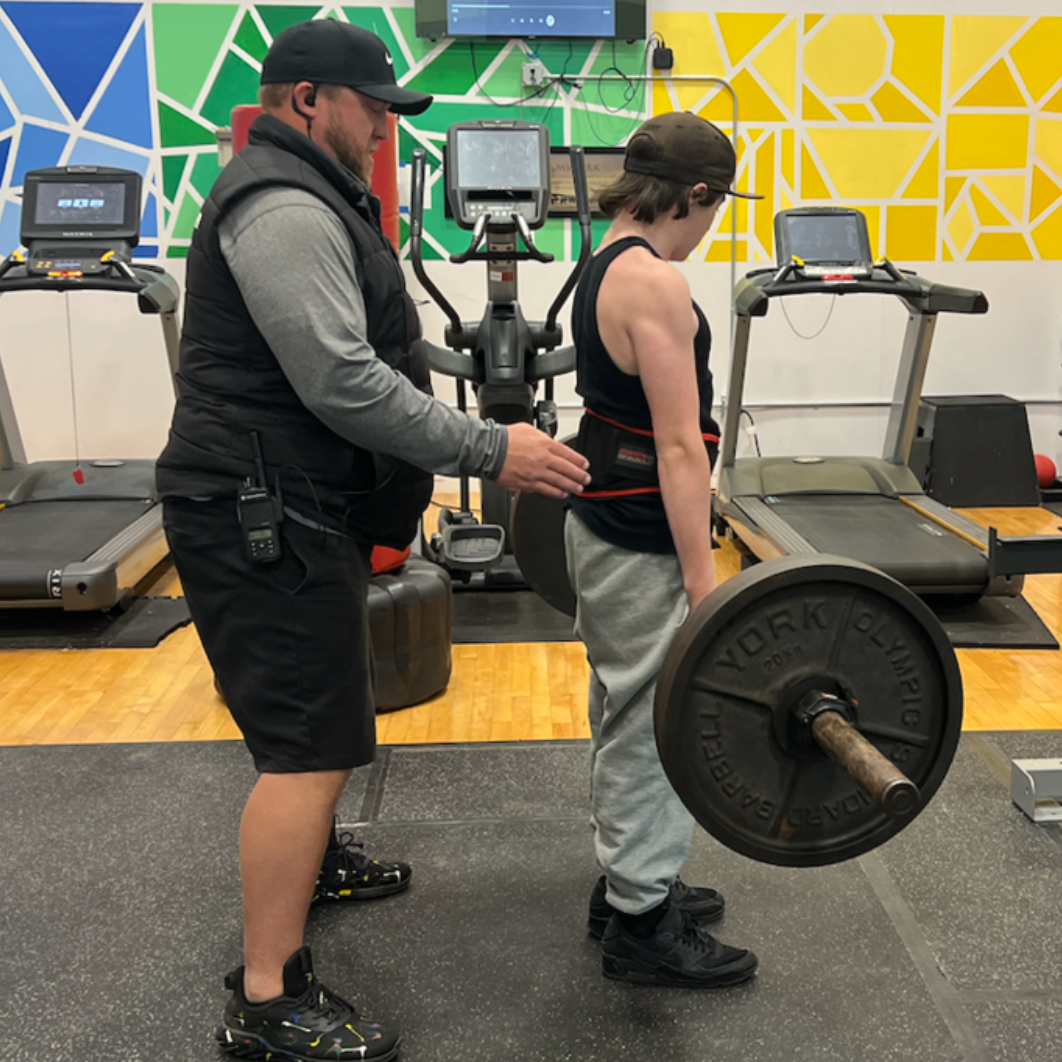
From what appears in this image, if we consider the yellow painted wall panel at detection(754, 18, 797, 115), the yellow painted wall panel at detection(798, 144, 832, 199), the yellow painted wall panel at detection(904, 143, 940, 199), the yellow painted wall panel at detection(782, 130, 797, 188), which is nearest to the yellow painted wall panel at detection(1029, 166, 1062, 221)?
the yellow painted wall panel at detection(904, 143, 940, 199)

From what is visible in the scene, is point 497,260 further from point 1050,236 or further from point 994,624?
point 1050,236

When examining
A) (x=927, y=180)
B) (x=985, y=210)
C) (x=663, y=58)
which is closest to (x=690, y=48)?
(x=663, y=58)

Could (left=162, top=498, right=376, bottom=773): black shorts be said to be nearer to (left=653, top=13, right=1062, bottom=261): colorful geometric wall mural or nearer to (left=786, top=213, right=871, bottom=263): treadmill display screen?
(left=786, top=213, right=871, bottom=263): treadmill display screen

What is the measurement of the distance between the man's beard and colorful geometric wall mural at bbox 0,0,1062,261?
425 cm

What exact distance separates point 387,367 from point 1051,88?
18.7ft

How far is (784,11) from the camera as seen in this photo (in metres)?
5.80

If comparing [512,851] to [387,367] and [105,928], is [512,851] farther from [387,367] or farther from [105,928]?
[387,367]

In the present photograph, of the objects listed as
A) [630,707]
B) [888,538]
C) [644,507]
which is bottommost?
[888,538]

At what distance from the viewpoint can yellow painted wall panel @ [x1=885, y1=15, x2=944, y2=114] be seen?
231 inches

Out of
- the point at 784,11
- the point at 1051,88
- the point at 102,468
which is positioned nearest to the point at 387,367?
the point at 102,468

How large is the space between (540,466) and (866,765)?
2.16 feet

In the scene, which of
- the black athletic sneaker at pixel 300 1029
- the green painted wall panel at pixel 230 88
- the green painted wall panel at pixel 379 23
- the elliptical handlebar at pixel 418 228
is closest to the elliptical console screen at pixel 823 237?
the elliptical handlebar at pixel 418 228

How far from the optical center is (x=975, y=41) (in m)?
5.91

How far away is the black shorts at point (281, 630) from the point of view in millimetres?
1728
